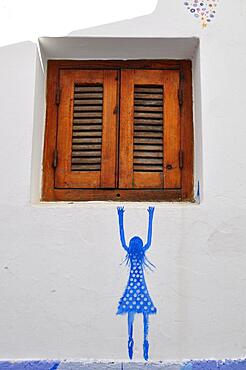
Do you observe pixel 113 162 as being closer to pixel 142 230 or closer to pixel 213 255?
pixel 142 230

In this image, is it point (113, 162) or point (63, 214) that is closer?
point (63, 214)

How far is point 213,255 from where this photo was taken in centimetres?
311

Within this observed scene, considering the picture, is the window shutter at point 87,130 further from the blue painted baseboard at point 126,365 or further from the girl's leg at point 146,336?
the blue painted baseboard at point 126,365

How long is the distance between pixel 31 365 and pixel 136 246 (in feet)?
3.11

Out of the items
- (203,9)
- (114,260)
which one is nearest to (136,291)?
(114,260)

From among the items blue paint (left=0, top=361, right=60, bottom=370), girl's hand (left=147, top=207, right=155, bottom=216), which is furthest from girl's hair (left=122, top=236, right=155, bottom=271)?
blue paint (left=0, top=361, right=60, bottom=370)

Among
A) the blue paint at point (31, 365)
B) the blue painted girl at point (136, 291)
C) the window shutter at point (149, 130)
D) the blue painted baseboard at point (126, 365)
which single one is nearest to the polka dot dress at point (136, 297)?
the blue painted girl at point (136, 291)

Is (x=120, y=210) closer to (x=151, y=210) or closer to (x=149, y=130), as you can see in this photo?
(x=151, y=210)

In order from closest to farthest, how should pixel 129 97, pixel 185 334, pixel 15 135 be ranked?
1. pixel 185 334
2. pixel 15 135
3. pixel 129 97

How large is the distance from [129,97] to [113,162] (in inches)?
19.1

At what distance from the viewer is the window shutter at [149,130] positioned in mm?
3436

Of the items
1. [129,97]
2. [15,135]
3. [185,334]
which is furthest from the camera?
[129,97]

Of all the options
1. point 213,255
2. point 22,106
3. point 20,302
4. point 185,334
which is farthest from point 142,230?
point 22,106

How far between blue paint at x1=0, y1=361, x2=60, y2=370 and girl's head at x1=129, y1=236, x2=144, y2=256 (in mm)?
805
